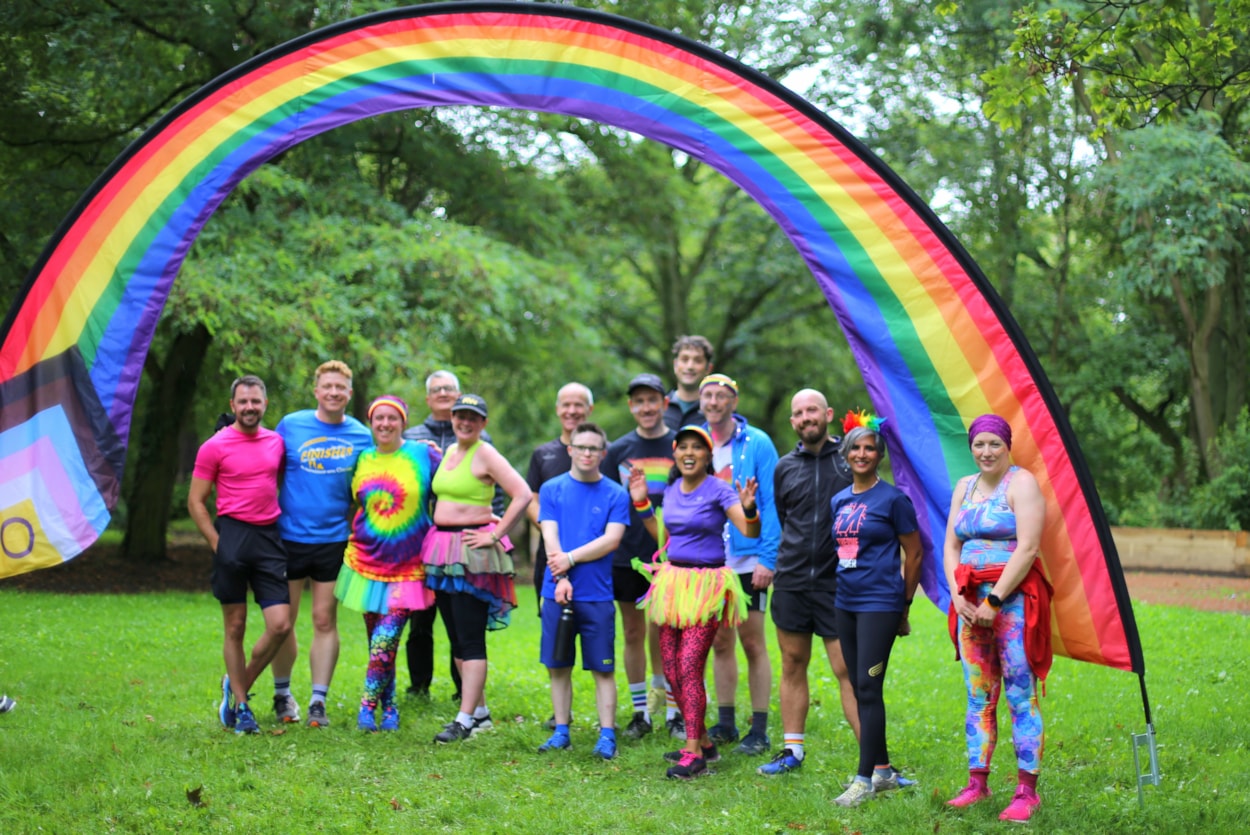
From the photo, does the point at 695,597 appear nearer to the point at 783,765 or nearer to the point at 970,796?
the point at 783,765

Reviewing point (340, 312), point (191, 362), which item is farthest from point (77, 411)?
point (191, 362)

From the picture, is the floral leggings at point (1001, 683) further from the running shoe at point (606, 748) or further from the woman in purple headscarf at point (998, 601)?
the running shoe at point (606, 748)

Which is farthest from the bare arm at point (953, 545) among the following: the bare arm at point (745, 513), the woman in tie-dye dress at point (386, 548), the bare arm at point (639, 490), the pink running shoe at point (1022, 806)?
the woman in tie-dye dress at point (386, 548)

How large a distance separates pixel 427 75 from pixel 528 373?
45.7 ft

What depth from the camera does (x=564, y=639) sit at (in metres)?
6.09

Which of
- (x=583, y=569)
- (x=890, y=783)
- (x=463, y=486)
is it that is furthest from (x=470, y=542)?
(x=890, y=783)

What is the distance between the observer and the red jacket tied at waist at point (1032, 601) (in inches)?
189

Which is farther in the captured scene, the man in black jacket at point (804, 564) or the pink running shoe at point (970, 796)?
the man in black jacket at point (804, 564)

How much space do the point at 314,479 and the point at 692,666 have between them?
2.48m

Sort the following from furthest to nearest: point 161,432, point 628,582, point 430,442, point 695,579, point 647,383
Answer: point 161,432
point 430,442
point 628,582
point 647,383
point 695,579

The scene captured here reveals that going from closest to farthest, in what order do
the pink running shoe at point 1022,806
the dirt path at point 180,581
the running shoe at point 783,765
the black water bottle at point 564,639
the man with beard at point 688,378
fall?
the pink running shoe at point 1022,806, the running shoe at point 783,765, the black water bottle at point 564,639, the man with beard at point 688,378, the dirt path at point 180,581

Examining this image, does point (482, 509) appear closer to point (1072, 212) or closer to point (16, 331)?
point (16, 331)

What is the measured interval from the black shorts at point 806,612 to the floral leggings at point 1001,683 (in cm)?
70

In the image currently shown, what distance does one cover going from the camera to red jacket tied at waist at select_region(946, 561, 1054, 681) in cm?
480
